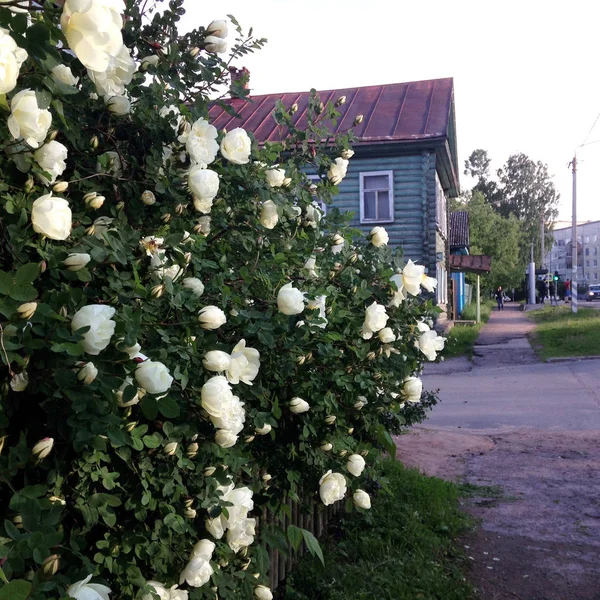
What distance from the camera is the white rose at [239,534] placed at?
1.99 metres

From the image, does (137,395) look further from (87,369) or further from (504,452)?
(504,452)

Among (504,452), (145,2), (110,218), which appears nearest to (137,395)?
(110,218)

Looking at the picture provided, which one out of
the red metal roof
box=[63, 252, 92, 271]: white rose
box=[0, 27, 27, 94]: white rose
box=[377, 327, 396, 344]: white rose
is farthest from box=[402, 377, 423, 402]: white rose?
the red metal roof

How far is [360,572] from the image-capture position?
3818mm

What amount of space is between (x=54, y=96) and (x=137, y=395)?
85cm

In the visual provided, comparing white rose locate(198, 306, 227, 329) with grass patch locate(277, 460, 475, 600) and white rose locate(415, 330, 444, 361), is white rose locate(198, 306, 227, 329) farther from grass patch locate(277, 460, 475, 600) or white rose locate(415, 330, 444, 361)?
grass patch locate(277, 460, 475, 600)

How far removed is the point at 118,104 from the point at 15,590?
148 centimetres

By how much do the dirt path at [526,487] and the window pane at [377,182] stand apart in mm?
7761

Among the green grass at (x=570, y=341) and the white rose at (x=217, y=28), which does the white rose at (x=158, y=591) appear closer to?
the white rose at (x=217, y=28)

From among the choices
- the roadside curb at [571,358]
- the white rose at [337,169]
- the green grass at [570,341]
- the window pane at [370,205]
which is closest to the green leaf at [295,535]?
the white rose at [337,169]

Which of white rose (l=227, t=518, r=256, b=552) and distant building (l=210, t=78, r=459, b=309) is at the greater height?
distant building (l=210, t=78, r=459, b=309)

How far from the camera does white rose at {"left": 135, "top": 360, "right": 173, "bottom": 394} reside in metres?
1.51

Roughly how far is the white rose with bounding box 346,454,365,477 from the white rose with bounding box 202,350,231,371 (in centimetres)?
120

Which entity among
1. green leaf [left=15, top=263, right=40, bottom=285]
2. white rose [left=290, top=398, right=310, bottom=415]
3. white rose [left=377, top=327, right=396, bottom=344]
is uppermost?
green leaf [left=15, top=263, right=40, bottom=285]
